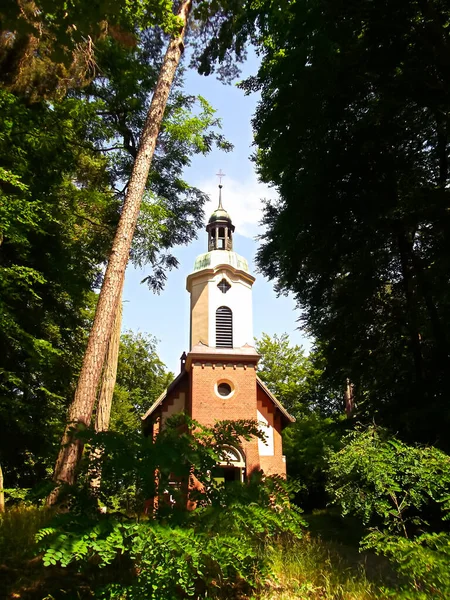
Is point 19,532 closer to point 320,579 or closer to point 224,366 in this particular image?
point 320,579

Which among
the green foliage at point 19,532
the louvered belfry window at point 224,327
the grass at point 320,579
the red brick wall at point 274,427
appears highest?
the louvered belfry window at point 224,327

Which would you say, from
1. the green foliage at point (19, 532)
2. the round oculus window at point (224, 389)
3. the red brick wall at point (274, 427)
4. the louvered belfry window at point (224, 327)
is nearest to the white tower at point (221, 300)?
the louvered belfry window at point (224, 327)

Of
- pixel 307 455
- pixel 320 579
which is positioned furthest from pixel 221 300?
pixel 320 579

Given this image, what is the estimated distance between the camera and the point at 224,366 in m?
18.0

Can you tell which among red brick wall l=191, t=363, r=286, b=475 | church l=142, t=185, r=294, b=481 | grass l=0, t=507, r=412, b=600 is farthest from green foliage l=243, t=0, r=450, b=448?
church l=142, t=185, r=294, b=481

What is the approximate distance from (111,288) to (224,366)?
10.4 metres

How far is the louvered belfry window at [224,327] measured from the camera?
18984mm

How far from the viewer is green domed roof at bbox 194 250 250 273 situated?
2052 cm

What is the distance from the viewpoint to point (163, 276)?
15023 mm

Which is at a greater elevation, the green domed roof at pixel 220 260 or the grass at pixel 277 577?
the green domed roof at pixel 220 260

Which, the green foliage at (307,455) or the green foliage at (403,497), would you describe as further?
the green foliage at (307,455)

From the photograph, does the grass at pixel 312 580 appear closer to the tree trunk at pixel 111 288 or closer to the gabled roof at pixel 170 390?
the tree trunk at pixel 111 288

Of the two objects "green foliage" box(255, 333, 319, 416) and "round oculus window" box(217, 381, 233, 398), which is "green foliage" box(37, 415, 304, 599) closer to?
"round oculus window" box(217, 381, 233, 398)

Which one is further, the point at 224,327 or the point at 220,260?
the point at 220,260
